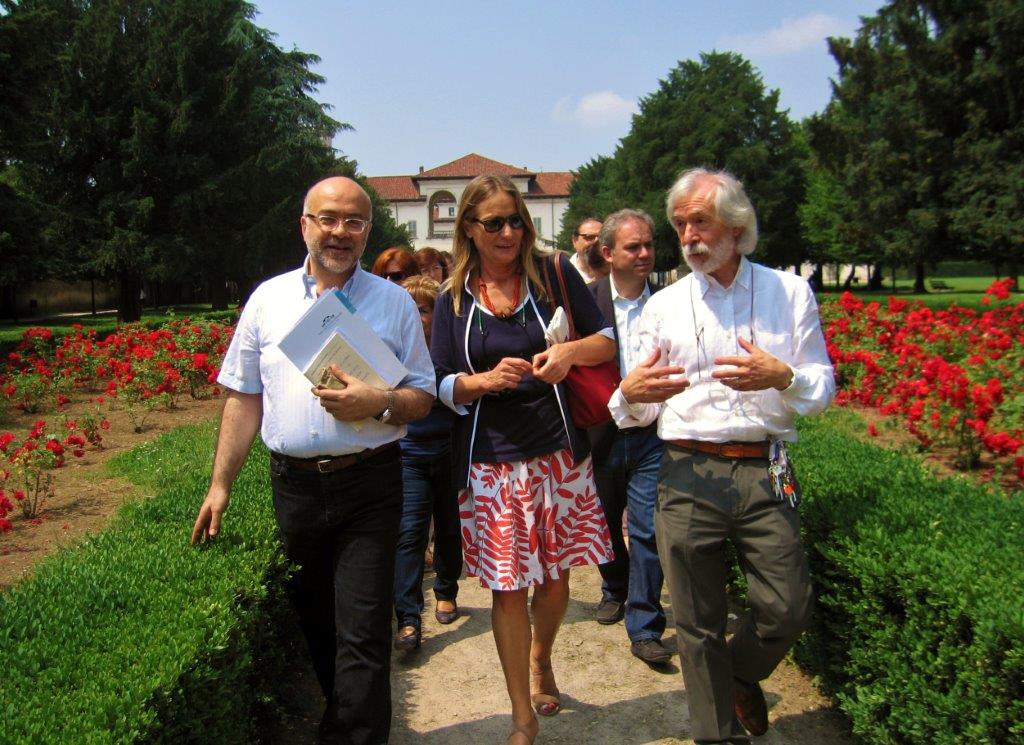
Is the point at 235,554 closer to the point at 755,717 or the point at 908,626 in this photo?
the point at 755,717

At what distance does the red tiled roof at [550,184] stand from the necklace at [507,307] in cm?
8980

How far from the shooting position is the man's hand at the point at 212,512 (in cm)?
307

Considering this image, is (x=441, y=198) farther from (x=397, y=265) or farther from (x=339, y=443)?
(x=339, y=443)

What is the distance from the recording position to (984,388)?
5.59 m

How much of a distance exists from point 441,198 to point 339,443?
87.5m

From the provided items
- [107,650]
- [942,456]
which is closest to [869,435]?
[942,456]

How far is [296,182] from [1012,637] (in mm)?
35258

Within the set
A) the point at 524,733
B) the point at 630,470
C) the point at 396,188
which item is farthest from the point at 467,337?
the point at 396,188

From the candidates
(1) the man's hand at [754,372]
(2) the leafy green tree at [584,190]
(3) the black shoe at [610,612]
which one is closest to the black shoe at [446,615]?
(3) the black shoe at [610,612]

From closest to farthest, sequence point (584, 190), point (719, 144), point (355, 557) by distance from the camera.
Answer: point (355, 557), point (719, 144), point (584, 190)

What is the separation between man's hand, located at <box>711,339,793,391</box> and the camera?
2.65m

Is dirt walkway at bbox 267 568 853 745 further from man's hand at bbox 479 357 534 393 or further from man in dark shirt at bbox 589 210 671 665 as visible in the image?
man's hand at bbox 479 357 534 393

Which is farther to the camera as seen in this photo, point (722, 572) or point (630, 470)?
point (630, 470)

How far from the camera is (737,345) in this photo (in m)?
2.95
